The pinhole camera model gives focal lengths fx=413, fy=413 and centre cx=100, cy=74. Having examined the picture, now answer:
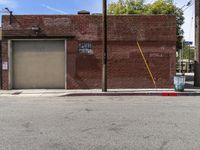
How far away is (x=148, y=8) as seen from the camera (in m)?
45.6

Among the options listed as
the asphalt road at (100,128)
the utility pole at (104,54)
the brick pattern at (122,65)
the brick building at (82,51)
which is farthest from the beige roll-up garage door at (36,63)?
the asphalt road at (100,128)

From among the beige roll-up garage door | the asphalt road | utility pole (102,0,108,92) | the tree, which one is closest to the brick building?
the beige roll-up garage door

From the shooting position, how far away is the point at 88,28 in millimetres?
26172

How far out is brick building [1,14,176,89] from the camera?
26.2m

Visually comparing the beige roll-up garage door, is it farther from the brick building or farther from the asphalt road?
the asphalt road

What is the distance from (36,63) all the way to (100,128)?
16.6 m

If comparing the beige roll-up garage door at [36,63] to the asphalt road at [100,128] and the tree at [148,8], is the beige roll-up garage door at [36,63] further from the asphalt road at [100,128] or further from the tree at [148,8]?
the tree at [148,8]

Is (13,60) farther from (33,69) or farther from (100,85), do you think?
(100,85)

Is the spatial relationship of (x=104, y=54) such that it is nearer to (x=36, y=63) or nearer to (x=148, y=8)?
(x=36, y=63)

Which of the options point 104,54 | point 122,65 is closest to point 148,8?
point 122,65

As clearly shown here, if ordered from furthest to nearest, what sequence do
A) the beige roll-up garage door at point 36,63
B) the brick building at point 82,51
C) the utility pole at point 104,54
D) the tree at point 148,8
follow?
the tree at point 148,8 < the beige roll-up garage door at point 36,63 < the brick building at point 82,51 < the utility pole at point 104,54

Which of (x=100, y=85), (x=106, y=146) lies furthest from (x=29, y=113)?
(x=100, y=85)

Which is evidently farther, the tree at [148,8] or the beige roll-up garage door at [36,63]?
the tree at [148,8]

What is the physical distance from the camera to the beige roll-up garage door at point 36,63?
26641 mm
